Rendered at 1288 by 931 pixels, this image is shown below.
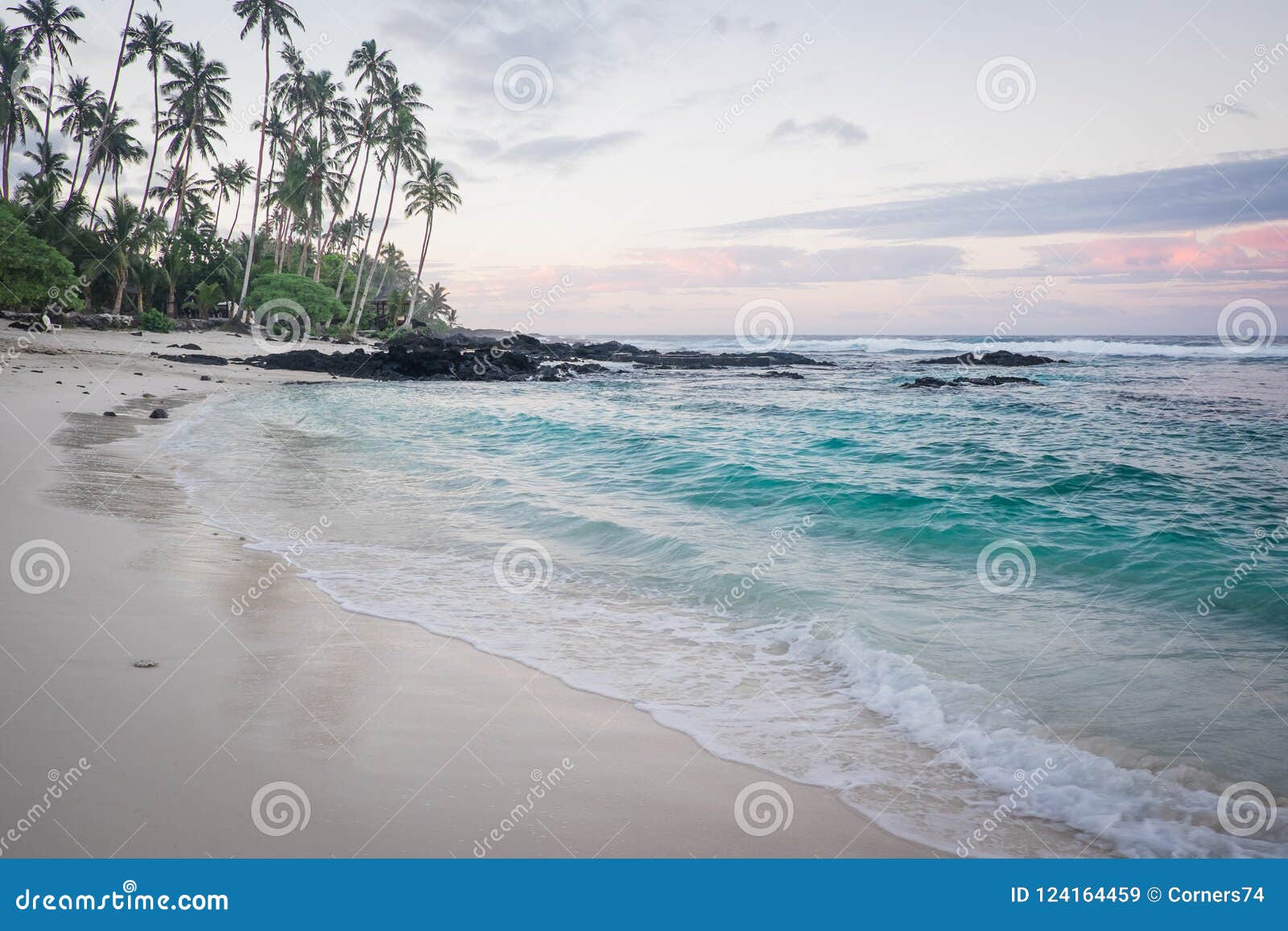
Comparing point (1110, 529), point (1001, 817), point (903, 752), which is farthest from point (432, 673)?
point (1110, 529)

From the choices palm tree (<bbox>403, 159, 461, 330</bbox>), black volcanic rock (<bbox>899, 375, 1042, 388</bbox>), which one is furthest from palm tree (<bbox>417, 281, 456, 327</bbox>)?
black volcanic rock (<bbox>899, 375, 1042, 388</bbox>)

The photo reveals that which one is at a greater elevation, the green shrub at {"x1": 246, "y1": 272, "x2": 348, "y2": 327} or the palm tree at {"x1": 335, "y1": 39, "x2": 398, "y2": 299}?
the palm tree at {"x1": 335, "y1": 39, "x2": 398, "y2": 299}

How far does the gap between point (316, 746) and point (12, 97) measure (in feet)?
186

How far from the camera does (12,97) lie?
145 feet

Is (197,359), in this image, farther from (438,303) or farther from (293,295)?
(438,303)

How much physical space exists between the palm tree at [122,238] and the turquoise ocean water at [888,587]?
1015 inches

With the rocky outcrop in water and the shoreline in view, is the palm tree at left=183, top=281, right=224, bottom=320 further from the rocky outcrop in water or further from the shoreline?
the shoreline

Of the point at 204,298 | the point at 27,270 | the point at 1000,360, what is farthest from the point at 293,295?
the point at 1000,360

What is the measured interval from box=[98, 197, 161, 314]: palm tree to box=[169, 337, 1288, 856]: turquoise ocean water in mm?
25774

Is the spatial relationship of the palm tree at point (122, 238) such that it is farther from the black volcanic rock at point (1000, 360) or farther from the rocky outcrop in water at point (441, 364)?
the black volcanic rock at point (1000, 360)

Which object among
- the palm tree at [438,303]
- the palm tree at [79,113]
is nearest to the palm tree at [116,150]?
the palm tree at [79,113]

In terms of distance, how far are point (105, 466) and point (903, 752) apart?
36.8ft

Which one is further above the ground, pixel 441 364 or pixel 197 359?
pixel 441 364

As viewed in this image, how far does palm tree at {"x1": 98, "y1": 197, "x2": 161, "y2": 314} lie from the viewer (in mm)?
37969
